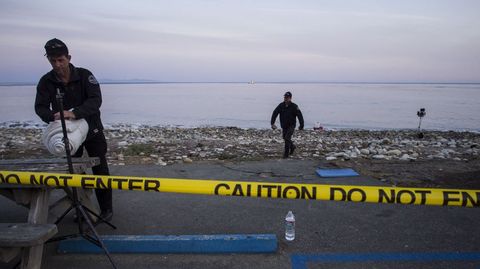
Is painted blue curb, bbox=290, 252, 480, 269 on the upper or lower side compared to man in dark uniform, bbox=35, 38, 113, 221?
lower

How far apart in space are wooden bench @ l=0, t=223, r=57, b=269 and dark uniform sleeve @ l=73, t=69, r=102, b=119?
1283 millimetres

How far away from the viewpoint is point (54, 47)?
3557 mm

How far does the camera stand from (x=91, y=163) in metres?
3.72

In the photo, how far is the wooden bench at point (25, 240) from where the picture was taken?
8.52 ft

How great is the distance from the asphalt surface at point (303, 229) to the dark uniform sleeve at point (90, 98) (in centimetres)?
153

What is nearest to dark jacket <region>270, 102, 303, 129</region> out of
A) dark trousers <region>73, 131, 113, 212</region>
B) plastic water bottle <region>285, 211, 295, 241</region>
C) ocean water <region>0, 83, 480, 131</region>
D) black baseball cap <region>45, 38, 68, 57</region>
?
plastic water bottle <region>285, 211, 295, 241</region>

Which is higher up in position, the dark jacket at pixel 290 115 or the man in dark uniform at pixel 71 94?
the man in dark uniform at pixel 71 94

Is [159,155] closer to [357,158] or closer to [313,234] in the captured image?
[357,158]

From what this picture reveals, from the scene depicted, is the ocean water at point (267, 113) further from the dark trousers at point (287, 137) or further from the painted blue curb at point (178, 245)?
the painted blue curb at point (178, 245)

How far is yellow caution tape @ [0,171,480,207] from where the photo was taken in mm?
2678

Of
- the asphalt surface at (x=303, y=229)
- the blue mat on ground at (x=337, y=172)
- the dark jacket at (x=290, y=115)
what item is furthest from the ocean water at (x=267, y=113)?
the asphalt surface at (x=303, y=229)

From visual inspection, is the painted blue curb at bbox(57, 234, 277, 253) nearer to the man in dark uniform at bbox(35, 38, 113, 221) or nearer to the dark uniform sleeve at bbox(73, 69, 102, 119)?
the man in dark uniform at bbox(35, 38, 113, 221)

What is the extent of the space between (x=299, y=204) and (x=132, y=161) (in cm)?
512

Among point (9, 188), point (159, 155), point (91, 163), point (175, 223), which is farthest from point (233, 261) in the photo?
point (159, 155)
